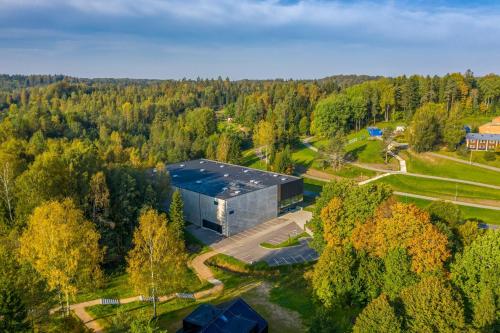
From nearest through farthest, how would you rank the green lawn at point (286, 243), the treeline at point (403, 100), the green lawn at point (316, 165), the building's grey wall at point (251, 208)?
the green lawn at point (286, 243) → the building's grey wall at point (251, 208) → the green lawn at point (316, 165) → the treeline at point (403, 100)

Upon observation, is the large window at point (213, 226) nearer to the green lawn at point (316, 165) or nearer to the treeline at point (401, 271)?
the treeline at point (401, 271)

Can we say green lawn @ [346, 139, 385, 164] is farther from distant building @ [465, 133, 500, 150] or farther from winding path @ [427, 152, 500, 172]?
distant building @ [465, 133, 500, 150]

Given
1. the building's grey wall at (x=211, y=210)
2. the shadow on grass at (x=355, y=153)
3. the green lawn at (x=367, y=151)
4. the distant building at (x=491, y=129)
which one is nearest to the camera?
the building's grey wall at (x=211, y=210)

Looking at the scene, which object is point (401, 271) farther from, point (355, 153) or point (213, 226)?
point (355, 153)

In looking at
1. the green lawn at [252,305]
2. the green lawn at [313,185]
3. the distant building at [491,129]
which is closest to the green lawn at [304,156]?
the green lawn at [313,185]

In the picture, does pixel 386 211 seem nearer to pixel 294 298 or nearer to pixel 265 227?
pixel 294 298

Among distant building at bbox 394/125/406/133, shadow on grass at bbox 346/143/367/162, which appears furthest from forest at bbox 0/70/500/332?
distant building at bbox 394/125/406/133
